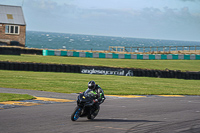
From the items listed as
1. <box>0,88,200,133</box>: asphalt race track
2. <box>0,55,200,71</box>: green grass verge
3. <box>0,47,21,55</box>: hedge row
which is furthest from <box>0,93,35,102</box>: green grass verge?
<box>0,47,21,55</box>: hedge row

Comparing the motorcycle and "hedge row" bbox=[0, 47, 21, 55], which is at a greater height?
"hedge row" bbox=[0, 47, 21, 55]

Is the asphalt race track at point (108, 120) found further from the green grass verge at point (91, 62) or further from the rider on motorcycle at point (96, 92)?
the green grass verge at point (91, 62)

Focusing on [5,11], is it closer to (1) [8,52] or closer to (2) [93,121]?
(1) [8,52]

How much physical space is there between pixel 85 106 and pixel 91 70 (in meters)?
19.8

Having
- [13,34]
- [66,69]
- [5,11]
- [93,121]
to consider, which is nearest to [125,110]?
[93,121]

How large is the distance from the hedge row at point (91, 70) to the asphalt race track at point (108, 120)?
1583 cm

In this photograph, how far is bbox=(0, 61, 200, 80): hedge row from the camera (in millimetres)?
28672

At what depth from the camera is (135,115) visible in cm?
1192

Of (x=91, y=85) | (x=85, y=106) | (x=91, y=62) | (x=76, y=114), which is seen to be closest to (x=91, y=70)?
(x=91, y=62)

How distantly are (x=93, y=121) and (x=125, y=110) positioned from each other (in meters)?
2.74

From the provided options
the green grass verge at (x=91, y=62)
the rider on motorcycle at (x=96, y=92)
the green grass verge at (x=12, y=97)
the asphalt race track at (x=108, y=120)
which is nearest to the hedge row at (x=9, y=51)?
the green grass verge at (x=91, y=62)

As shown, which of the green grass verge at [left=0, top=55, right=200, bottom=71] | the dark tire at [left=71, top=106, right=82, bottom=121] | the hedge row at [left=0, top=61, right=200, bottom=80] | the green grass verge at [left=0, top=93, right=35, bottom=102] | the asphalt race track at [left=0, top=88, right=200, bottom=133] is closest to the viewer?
the asphalt race track at [left=0, top=88, right=200, bottom=133]

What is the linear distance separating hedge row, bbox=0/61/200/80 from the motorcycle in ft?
62.4

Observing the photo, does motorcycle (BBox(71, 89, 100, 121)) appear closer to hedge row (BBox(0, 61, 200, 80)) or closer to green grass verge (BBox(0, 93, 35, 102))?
green grass verge (BBox(0, 93, 35, 102))
